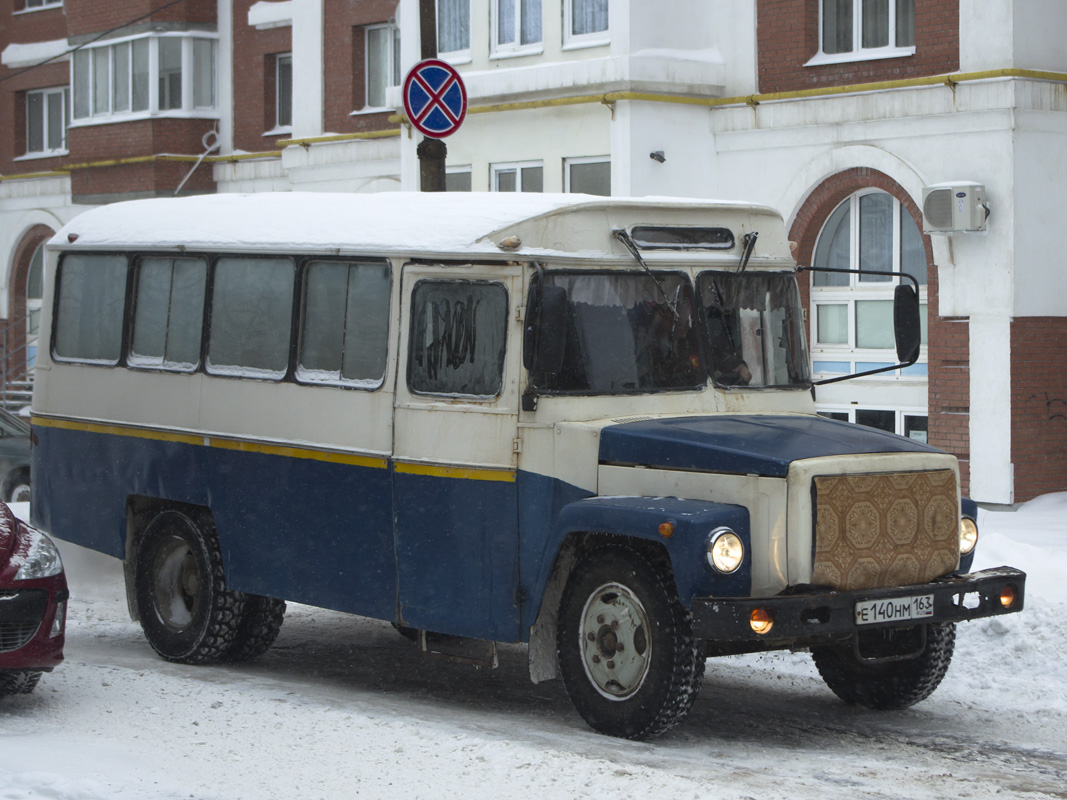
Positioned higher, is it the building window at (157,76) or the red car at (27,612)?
the building window at (157,76)

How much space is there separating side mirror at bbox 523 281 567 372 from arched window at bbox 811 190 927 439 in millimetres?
10536

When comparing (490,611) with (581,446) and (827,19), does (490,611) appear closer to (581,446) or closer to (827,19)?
(581,446)

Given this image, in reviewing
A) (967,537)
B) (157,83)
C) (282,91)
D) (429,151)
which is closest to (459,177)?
(429,151)

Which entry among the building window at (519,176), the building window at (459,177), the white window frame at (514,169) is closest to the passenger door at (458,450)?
the building window at (519,176)

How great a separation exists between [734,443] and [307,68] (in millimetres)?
19727

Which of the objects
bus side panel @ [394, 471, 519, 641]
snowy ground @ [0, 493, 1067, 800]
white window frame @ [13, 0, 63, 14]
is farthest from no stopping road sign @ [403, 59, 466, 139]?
white window frame @ [13, 0, 63, 14]

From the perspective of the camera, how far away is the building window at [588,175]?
19.7m

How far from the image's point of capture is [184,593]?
10.3 m

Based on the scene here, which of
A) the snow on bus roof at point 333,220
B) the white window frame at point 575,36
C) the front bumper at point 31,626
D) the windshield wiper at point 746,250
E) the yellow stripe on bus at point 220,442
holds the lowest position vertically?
the front bumper at point 31,626

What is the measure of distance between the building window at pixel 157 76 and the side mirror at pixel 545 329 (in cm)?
2222

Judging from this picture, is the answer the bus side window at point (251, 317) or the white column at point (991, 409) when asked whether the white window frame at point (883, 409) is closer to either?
the white column at point (991, 409)

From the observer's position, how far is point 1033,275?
16.9 m

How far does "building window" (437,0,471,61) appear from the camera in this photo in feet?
70.3

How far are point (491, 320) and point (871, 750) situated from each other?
2.74 metres
